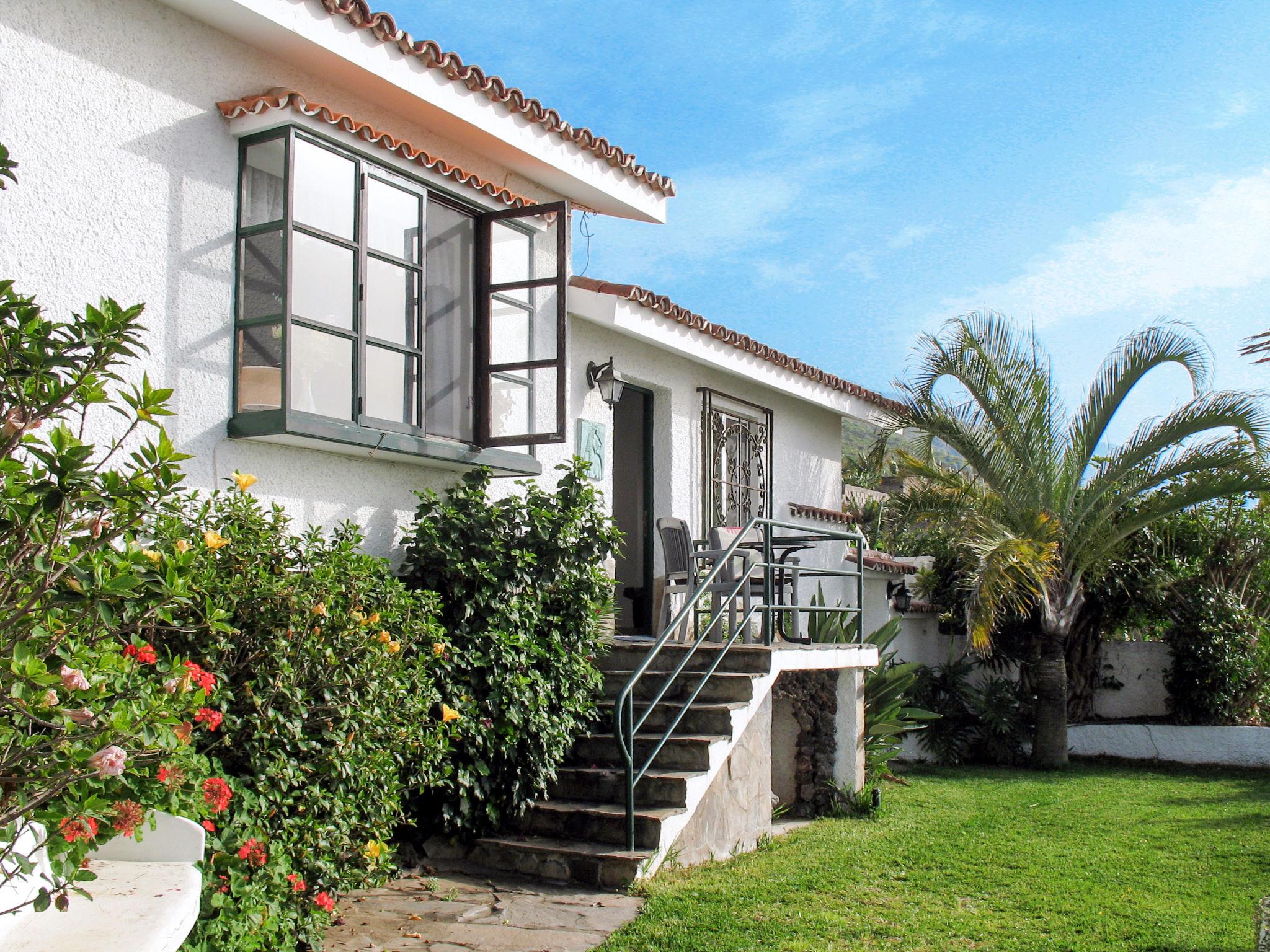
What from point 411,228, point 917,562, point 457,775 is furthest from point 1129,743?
point 411,228

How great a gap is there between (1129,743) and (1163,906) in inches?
300

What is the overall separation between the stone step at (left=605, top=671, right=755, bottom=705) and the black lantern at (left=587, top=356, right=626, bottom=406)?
2370 mm

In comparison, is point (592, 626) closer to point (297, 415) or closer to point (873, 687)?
point (297, 415)

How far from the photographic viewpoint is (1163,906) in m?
6.21

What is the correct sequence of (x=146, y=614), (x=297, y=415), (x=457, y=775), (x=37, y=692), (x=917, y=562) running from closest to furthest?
(x=37, y=692) → (x=146, y=614) → (x=297, y=415) → (x=457, y=775) → (x=917, y=562)

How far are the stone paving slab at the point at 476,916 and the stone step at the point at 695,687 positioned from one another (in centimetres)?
184

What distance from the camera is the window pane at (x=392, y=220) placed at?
6.82 meters

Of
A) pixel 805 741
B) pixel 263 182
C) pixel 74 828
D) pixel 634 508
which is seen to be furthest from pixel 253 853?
pixel 634 508

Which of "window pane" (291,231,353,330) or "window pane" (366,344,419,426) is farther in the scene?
"window pane" (366,344,419,426)

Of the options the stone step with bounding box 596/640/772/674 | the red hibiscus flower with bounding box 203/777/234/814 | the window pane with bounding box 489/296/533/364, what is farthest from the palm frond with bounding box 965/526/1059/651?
the red hibiscus flower with bounding box 203/777/234/814

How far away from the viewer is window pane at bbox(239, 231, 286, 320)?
6355 mm

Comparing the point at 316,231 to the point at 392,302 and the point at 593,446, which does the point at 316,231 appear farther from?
the point at 593,446

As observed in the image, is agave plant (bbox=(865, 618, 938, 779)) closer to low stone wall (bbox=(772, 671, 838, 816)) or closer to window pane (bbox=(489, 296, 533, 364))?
low stone wall (bbox=(772, 671, 838, 816))

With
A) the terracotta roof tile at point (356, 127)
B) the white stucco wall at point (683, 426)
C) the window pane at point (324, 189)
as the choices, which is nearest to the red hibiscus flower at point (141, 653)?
the window pane at point (324, 189)
